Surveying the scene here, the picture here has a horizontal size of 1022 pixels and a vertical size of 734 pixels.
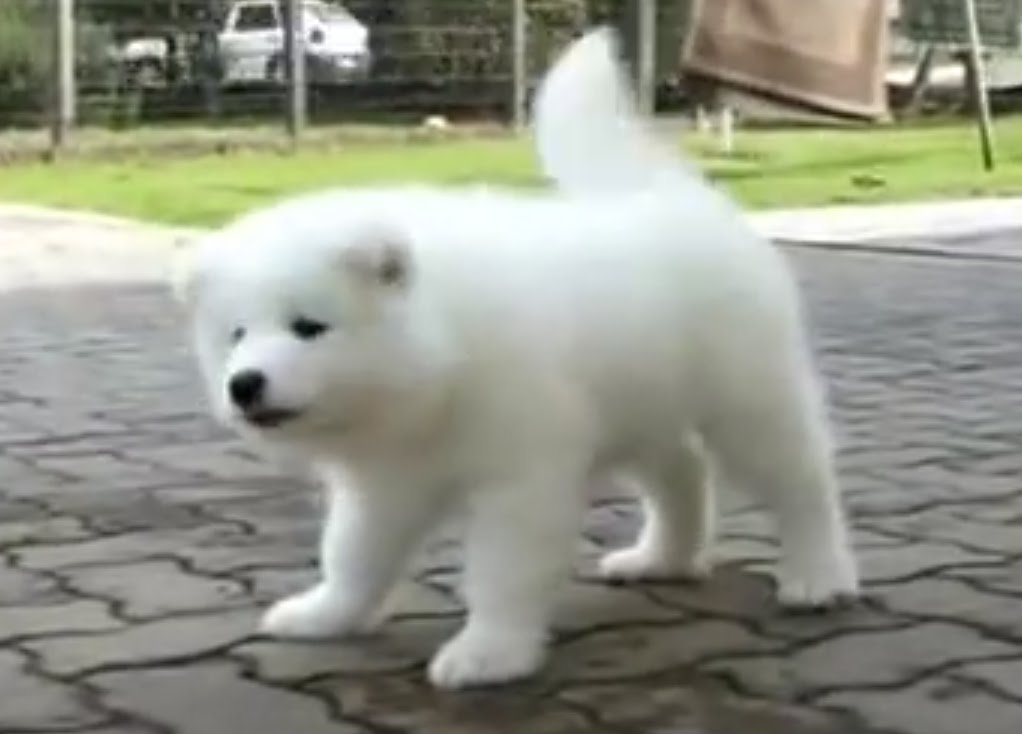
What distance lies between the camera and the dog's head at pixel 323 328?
2.78 metres

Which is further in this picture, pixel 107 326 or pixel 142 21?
pixel 142 21

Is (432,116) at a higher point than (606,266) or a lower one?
lower

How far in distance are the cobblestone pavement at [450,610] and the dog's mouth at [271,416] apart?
1.09 feet

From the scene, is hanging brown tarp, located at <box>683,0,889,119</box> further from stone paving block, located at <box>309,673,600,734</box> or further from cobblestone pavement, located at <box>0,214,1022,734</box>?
stone paving block, located at <box>309,673,600,734</box>

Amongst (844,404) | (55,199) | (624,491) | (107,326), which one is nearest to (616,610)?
(624,491)

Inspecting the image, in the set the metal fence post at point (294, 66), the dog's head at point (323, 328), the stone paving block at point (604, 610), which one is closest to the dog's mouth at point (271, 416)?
the dog's head at point (323, 328)

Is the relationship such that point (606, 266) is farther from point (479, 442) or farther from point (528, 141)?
point (528, 141)

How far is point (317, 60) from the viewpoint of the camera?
59.0 ft

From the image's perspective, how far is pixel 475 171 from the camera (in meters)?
13.6

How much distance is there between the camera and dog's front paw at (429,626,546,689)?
297cm

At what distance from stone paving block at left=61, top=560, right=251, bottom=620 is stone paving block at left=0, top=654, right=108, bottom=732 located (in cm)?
35

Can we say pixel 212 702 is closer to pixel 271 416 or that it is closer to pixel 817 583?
pixel 271 416

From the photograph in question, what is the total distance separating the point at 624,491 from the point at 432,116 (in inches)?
574

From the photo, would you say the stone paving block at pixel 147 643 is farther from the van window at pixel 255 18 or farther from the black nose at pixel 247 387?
the van window at pixel 255 18
